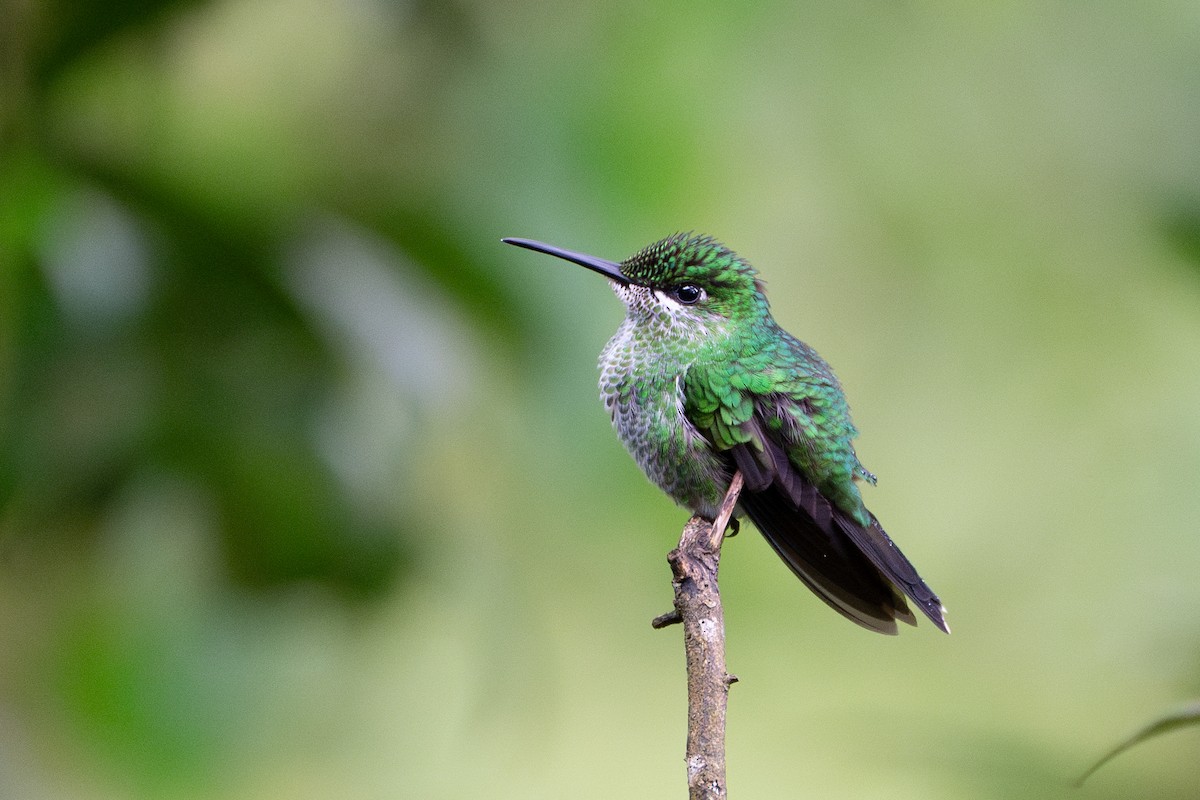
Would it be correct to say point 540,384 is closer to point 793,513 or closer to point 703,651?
point 793,513

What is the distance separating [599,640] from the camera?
17.1ft

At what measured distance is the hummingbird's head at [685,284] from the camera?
1976 millimetres

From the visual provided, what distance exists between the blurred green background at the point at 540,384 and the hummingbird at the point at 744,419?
1.09m

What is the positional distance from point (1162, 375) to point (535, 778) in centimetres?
310

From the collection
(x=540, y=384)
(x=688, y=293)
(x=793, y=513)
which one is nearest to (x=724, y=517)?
(x=793, y=513)

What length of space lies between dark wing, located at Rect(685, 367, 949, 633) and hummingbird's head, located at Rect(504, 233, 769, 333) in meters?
0.14

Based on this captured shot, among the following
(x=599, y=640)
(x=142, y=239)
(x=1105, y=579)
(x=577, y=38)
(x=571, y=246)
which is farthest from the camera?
(x=599, y=640)

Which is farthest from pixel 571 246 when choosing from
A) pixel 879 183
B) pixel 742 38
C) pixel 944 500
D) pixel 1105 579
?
pixel 1105 579

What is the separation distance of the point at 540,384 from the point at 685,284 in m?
2.01

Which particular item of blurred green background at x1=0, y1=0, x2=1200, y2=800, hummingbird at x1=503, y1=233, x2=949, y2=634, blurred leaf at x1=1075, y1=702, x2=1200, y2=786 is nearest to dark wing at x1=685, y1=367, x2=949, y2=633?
hummingbird at x1=503, y1=233, x2=949, y2=634

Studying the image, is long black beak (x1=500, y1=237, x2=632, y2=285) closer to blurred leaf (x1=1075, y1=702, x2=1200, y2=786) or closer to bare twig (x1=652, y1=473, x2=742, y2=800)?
bare twig (x1=652, y1=473, x2=742, y2=800)

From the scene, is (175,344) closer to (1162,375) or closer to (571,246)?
(571,246)

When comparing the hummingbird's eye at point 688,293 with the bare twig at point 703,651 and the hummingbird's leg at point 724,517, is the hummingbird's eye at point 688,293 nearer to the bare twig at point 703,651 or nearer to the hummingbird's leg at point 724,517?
the hummingbird's leg at point 724,517

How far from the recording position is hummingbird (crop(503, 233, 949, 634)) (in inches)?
70.5
